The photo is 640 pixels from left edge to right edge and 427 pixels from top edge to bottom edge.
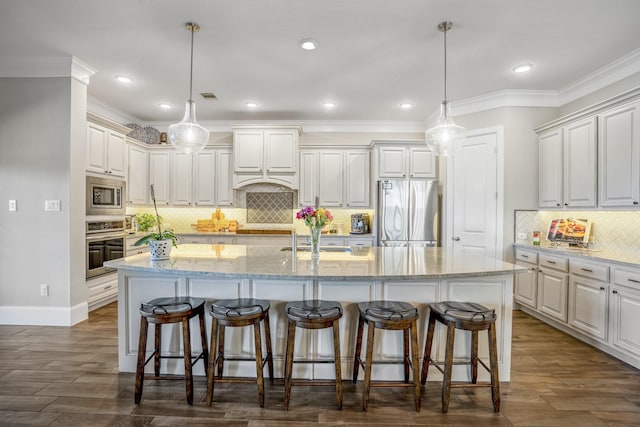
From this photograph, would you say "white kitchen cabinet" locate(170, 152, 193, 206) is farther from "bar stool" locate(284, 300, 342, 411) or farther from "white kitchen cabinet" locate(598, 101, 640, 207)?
"white kitchen cabinet" locate(598, 101, 640, 207)

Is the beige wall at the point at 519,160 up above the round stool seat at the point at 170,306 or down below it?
above

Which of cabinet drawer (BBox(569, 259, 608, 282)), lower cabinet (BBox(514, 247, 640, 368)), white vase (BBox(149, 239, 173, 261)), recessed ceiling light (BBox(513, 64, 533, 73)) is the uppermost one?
recessed ceiling light (BBox(513, 64, 533, 73))

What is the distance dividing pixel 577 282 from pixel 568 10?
96.2 inches

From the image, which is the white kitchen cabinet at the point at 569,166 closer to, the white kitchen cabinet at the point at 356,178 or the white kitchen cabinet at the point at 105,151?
the white kitchen cabinet at the point at 356,178

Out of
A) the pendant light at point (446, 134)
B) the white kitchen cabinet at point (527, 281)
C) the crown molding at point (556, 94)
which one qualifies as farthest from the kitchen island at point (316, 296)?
the crown molding at point (556, 94)

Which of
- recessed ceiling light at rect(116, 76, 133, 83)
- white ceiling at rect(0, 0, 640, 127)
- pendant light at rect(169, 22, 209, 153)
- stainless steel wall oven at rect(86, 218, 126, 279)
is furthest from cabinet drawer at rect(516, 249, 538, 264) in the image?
recessed ceiling light at rect(116, 76, 133, 83)

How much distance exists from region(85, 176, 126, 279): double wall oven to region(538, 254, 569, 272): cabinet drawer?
5128 millimetres

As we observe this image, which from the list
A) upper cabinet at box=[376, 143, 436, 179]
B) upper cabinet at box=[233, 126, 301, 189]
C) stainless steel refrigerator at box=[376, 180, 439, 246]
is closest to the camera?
stainless steel refrigerator at box=[376, 180, 439, 246]

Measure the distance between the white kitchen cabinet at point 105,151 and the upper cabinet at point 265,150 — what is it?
157 cm

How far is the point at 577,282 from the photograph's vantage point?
126 inches

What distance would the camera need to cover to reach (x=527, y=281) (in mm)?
3959

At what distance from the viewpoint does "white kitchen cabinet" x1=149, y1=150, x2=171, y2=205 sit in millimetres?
5438

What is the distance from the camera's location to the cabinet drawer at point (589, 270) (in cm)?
289

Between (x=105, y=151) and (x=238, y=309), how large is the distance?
10.9 feet
